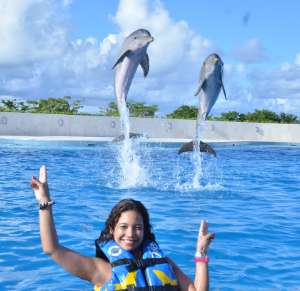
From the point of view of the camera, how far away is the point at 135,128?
1194 inches

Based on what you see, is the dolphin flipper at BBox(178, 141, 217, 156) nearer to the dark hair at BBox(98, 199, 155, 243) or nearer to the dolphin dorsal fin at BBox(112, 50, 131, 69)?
the dolphin dorsal fin at BBox(112, 50, 131, 69)

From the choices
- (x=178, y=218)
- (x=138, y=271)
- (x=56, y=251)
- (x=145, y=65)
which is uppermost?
(x=145, y=65)

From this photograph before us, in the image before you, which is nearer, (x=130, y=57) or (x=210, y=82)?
(x=130, y=57)

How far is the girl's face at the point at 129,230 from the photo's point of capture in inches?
97.0

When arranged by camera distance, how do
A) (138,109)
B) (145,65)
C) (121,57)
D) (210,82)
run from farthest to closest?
1. (138,109)
2. (210,82)
3. (145,65)
4. (121,57)

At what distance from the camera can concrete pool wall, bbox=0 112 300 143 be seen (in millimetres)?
→ 27125

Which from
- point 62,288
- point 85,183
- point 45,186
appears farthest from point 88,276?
point 85,183

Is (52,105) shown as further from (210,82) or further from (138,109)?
(210,82)

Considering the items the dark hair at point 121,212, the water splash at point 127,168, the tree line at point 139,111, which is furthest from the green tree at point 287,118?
the dark hair at point 121,212

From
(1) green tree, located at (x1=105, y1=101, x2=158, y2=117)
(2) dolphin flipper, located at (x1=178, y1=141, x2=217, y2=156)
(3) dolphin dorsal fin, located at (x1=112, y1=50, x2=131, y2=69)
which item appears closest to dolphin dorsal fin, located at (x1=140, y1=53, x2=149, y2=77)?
(3) dolphin dorsal fin, located at (x1=112, y1=50, x2=131, y2=69)

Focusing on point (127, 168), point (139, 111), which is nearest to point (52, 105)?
point (139, 111)

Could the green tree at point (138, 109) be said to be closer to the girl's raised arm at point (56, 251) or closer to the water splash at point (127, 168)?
the water splash at point (127, 168)

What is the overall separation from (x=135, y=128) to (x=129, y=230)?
91.5 feet

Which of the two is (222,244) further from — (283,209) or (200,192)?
(200,192)
